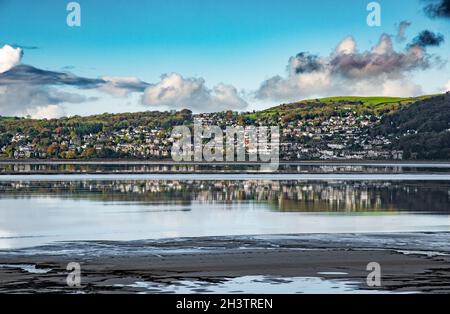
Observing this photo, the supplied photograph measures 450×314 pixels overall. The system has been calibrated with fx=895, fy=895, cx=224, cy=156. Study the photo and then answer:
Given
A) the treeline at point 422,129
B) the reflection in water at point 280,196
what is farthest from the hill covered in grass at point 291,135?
the reflection in water at point 280,196

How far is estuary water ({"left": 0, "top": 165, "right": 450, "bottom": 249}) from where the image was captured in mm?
26781

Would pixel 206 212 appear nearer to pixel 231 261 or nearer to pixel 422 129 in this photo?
pixel 231 261

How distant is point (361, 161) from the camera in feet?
451

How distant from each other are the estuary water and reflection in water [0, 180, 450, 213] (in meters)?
0.04

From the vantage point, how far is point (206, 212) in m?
34.0

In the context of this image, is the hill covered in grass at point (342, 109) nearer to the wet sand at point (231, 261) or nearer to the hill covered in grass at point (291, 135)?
the hill covered in grass at point (291, 135)

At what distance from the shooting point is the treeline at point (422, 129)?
13450 centimetres

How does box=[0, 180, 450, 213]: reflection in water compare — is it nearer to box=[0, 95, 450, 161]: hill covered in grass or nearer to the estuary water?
the estuary water

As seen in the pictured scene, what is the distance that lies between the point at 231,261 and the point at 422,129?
412 feet

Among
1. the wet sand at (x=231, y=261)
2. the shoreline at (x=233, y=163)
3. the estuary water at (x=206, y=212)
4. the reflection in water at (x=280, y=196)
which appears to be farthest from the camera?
the shoreline at (x=233, y=163)

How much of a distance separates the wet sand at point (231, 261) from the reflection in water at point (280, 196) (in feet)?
37.4

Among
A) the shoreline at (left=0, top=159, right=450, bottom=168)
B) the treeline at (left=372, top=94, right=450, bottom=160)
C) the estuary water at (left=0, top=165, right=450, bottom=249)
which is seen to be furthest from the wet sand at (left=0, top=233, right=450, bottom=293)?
the treeline at (left=372, top=94, right=450, bottom=160)
